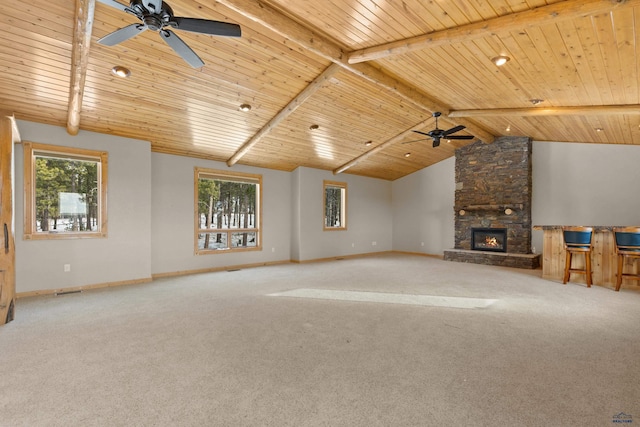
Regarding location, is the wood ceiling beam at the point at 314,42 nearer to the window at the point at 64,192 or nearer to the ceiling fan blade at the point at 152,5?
the ceiling fan blade at the point at 152,5

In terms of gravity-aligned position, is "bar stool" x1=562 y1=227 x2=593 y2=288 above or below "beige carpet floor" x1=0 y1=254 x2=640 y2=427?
above

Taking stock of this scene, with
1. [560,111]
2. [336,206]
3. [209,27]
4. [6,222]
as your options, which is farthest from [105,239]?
[560,111]

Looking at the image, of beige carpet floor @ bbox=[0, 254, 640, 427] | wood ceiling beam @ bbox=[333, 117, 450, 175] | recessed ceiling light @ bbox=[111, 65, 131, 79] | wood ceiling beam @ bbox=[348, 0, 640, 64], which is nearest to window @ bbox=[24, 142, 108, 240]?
beige carpet floor @ bbox=[0, 254, 640, 427]

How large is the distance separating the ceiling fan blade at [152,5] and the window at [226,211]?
15.8 ft

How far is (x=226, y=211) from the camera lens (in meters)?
7.43

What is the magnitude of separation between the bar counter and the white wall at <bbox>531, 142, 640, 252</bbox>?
196 centimetres

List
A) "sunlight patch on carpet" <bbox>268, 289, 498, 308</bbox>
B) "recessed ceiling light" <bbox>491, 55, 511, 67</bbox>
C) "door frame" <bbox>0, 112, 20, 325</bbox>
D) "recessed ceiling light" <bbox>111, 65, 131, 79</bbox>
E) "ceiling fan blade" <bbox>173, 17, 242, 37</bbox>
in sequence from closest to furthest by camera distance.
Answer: "ceiling fan blade" <bbox>173, 17, 242, 37</bbox> → "door frame" <bbox>0, 112, 20, 325</bbox> → "recessed ceiling light" <bbox>491, 55, 511, 67</bbox> → "recessed ceiling light" <bbox>111, 65, 131, 79</bbox> → "sunlight patch on carpet" <bbox>268, 289, 498, 308</bbox>

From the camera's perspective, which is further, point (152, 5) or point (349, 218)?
point (349, 218)

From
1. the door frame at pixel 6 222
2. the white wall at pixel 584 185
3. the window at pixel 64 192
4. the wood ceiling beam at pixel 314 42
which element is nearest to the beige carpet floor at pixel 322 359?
the door frame at pixel 6 222

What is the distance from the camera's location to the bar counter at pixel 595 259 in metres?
5.37

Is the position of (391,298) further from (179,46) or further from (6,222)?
(6,222)

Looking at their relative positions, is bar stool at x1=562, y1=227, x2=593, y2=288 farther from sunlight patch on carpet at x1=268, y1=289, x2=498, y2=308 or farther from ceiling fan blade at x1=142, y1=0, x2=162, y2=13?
ceiling fan blade at x1=142, y1=0, x2=162, y2=13

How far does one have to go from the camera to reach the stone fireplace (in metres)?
7.79

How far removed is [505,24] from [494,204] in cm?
613
